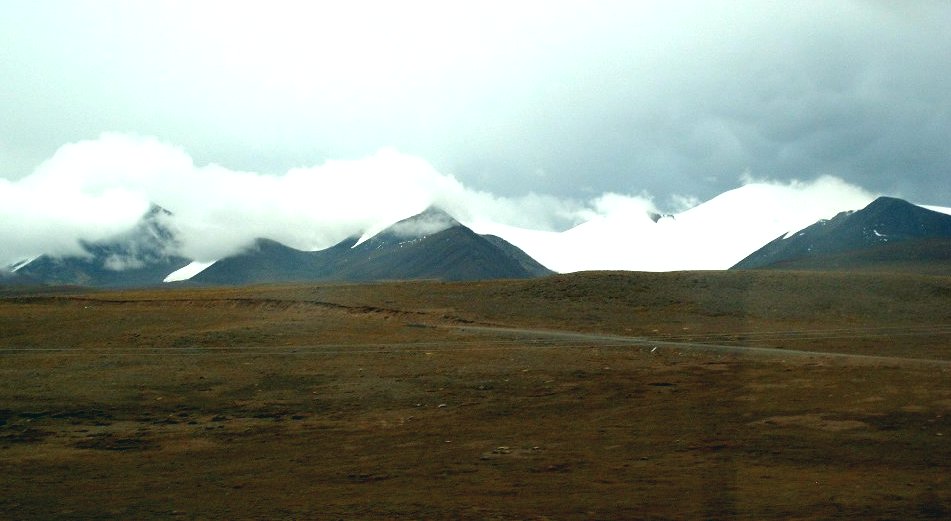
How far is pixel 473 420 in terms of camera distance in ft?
68.1

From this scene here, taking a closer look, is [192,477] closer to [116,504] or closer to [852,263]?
[116,504]

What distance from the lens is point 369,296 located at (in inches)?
2336

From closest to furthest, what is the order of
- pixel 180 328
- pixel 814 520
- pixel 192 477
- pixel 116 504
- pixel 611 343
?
pixel 814 520, pixel 116 504, pixel 192 477, pixel 611 343, pixel 180 328

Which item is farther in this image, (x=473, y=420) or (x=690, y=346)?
(x=690, y=346)

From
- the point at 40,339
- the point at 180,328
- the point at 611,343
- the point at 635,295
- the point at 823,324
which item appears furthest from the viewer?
the point at 635,295

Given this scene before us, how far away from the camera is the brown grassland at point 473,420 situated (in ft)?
43.6

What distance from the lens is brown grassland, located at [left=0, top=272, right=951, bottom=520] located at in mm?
13297

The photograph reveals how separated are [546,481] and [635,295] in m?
A: 41.4

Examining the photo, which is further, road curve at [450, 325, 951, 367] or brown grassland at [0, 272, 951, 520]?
road curve at [450, 325, 951, 367]

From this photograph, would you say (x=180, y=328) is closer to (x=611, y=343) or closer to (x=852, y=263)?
(x=611, y=343)

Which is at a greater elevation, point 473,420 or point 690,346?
point 690,346

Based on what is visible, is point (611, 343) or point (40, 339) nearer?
point (611, 343)

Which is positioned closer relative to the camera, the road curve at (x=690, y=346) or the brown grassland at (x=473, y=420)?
the brown grassland at (x=473, y=420)

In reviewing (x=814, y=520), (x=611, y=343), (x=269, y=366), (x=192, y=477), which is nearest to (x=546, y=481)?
(x=814, y=520)
